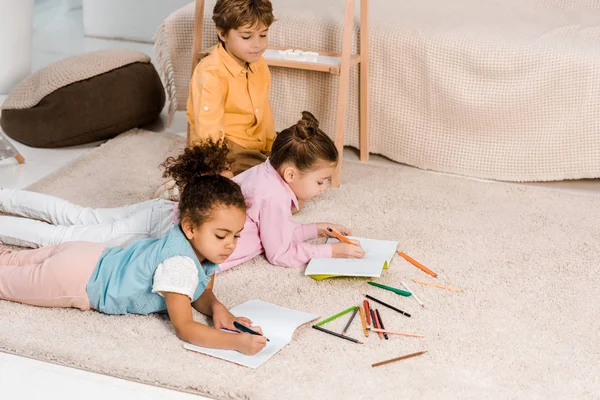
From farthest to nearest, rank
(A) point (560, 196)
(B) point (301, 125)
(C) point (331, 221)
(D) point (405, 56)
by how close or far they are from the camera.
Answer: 1. (D) point (405, 56)
2. (A) point (560, 196)
3. (C) point (331, 221)
4. (B) point (301, 125)

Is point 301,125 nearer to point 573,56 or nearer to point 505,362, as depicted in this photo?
point 505,362

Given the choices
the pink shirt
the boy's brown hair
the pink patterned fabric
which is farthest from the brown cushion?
the pink patterned fabric

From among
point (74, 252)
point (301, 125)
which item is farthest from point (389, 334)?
point (74, 252)

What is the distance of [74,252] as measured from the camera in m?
1.76

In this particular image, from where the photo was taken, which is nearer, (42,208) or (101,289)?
(101,289)

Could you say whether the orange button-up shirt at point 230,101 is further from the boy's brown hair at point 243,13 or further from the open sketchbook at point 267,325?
the open sketchbook at point 267,325

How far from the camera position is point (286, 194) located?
2.04 metres

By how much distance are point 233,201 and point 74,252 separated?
383 mm

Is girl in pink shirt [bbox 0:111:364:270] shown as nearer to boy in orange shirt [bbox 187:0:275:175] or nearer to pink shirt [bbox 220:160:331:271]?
pink shirt [bbox 220:160:331:271]

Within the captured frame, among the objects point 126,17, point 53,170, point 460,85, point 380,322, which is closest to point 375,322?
point 380,322

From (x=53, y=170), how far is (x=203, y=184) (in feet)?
3.79

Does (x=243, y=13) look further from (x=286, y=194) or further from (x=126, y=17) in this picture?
(x=126, y=17)

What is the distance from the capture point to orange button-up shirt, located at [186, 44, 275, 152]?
2389 millimetres

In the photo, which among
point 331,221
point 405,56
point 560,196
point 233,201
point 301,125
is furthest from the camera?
point 405,56
